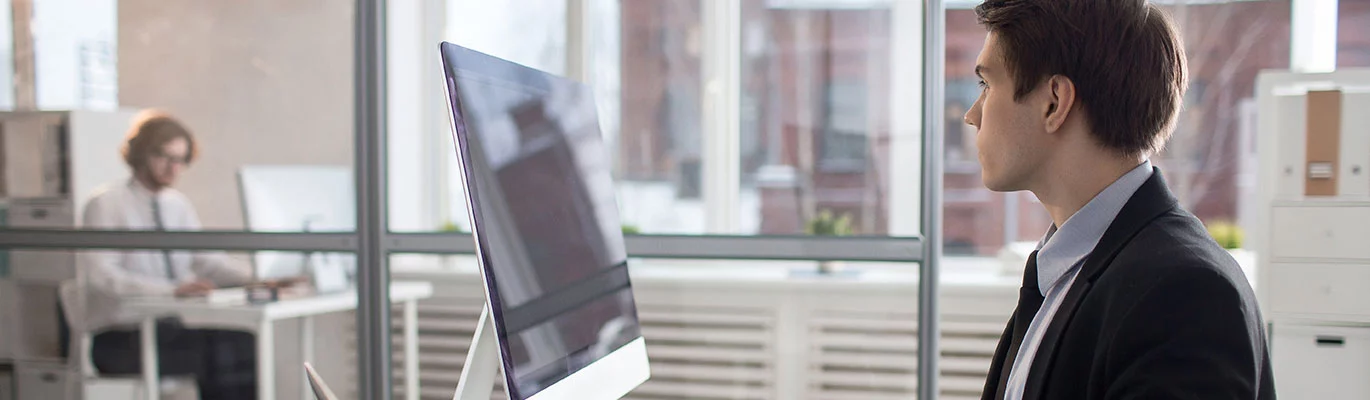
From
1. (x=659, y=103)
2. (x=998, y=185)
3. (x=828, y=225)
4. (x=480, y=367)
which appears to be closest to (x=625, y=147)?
(x=659, y=103)

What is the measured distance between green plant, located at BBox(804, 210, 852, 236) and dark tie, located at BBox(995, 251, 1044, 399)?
4.69 ft

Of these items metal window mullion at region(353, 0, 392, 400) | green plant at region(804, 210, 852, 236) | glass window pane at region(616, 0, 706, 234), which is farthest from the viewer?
glass window pane at region(616, 0, 706, 234)

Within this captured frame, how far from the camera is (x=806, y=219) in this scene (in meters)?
2.93

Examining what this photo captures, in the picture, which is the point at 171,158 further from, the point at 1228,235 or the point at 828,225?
the point at 1228,235

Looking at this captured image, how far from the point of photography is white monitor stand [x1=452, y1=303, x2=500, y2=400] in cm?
135

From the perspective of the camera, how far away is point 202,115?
2.80 metres

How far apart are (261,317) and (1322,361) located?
268 cm

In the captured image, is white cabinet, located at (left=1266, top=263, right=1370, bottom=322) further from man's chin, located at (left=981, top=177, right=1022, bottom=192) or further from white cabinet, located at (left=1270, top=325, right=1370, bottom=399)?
man's chin, located at (left=981, top=177, right=1022, bottom=192)

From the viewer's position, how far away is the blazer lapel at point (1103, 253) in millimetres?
982

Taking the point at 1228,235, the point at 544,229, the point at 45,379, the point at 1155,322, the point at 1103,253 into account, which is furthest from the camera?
the point at 1228,235

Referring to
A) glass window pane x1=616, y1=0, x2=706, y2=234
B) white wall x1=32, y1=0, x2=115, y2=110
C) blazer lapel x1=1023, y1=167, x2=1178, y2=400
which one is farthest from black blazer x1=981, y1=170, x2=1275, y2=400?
white wall x1=32, y1=0, x2=115, y2=110

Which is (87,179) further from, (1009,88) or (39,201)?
(1009,88)

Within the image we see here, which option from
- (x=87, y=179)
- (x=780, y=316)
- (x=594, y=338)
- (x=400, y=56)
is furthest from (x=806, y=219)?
(x=87, y=179)

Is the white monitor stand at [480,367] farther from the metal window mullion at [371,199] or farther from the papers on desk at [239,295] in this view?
the papers on desk at [239,295]
